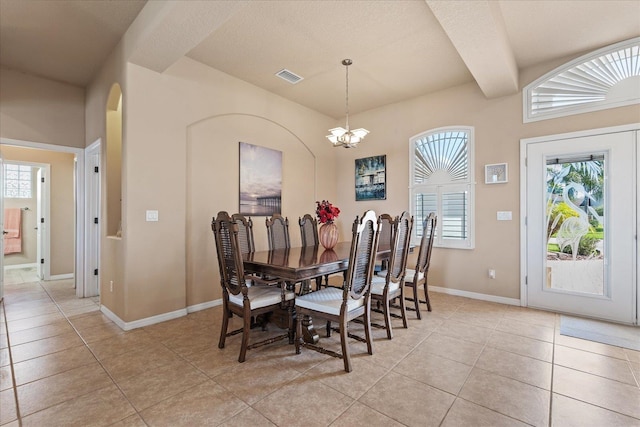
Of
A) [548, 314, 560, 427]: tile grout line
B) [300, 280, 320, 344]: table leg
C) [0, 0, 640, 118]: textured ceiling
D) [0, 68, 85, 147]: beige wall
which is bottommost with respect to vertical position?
[548, 314, 560, 427]: tile grout line

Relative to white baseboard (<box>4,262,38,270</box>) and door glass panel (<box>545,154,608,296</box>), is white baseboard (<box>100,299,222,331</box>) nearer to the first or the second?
door glass panel (<box>545,154,608,296</box>)

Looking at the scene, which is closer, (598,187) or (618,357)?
(618,357)

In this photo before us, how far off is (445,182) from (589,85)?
1.84 metres

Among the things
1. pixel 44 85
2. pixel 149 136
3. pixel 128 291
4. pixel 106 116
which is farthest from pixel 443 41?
pixel 44 85

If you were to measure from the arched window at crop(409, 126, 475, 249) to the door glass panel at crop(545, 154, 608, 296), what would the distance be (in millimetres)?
890

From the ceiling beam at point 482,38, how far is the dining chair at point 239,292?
2307mm

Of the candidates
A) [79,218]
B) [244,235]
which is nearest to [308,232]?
[244,235]

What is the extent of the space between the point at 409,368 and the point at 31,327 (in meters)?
3.67

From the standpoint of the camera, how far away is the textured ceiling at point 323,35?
254 centimetres

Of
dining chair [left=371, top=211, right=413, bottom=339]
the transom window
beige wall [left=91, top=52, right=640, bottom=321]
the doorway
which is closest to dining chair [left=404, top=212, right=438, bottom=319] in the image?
dining chair [left=371, top=211, right=413, bottom=339]

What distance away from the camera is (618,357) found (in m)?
2.38

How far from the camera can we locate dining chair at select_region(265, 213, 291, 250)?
11.5 feet

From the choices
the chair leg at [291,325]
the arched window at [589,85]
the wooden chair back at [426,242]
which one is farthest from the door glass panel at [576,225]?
the chair leg at [291,325]

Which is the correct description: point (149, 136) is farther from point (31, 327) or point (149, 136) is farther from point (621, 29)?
point (621, 29)
